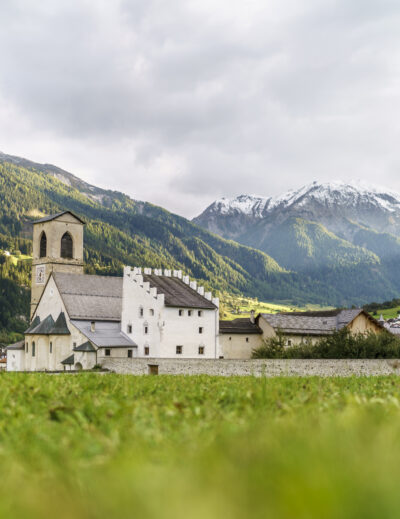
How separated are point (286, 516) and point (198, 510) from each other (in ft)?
1.15

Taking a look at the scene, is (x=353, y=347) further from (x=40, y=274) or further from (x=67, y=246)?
(x=40, y=274)

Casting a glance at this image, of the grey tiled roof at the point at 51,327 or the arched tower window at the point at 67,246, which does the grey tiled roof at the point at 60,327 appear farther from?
the arched tower window at the point at 67,246

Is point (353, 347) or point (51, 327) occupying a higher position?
point (51, 327)

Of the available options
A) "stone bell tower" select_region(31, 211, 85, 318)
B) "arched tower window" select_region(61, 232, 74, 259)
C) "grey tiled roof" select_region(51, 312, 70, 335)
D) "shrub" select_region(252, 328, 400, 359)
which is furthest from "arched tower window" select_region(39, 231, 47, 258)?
"shrub" select_region(252, 328, 400, 359)

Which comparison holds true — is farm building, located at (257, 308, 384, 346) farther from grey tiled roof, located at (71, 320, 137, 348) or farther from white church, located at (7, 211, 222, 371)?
grey tiled roof, located at (71, 320, 137, 348)

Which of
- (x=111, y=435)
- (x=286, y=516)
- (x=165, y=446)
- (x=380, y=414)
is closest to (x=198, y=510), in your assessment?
(x=286, y=516)

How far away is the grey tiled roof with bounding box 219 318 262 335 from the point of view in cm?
8144

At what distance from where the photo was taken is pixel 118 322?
277 ft

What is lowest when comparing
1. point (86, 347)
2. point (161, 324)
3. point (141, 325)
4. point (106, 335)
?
point (86, 347)

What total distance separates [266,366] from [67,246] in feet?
237

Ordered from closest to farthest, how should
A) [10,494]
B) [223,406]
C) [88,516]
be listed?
[88,516] < [10,494] < [223,406]

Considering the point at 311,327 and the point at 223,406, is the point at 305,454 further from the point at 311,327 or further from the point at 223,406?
the point at 311,327

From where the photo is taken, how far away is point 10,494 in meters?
2.84

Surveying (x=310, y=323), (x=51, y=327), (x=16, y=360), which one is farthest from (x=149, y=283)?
(x=16, y=360)
